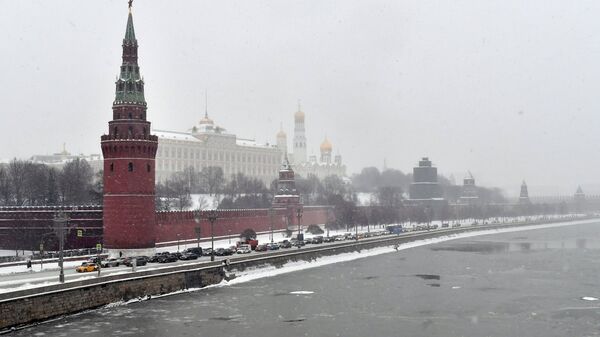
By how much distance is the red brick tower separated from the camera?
54.3m

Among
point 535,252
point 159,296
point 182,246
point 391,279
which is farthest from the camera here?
point 535,252

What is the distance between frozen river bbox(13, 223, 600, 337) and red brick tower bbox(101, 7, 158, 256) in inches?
445

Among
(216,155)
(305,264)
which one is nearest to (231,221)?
(305,264)

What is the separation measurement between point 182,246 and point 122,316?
29.0 m

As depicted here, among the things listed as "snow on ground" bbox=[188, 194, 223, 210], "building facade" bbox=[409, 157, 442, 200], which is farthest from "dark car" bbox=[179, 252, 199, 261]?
"building facade" bbox=[409, 157, 442, 200]

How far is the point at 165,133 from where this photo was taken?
14150cm

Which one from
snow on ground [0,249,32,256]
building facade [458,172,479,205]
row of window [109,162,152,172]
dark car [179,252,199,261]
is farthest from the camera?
building facade [458,172,479,205]

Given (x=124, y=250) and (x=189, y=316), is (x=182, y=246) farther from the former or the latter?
(x=189, y=316)

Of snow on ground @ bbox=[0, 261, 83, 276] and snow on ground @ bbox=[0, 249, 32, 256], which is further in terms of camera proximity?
Answer: snow on ground @ bbox=[0, 249, 32, 256]

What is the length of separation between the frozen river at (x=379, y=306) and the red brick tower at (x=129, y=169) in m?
11.3

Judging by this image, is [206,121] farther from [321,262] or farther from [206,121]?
[321,262]

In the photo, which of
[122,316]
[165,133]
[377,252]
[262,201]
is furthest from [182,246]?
[165,133]

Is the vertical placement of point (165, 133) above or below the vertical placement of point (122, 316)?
above

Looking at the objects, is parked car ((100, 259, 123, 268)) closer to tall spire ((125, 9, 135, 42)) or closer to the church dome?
tall spire ((125, 9, 135, 42))
